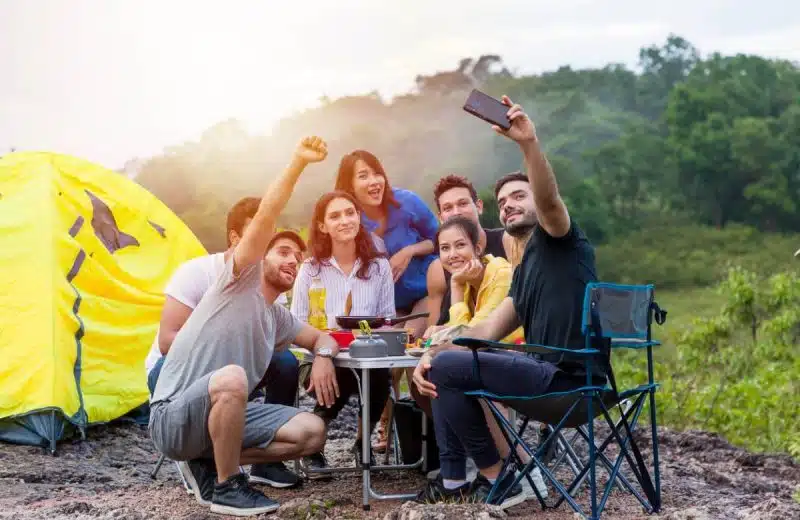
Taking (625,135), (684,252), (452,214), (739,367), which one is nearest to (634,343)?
(452,214)

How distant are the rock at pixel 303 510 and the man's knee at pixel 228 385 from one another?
40cm

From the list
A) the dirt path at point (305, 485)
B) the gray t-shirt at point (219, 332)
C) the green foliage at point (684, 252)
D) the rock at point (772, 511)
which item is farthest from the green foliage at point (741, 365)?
the green foliage at point (684, 252)

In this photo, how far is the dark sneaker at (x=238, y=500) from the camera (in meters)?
3.73

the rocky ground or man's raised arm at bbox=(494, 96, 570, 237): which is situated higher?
man's raised arm at bbox=(494, 96, 570, 237)

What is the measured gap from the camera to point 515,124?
334 cm

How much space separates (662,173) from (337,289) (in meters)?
27.3

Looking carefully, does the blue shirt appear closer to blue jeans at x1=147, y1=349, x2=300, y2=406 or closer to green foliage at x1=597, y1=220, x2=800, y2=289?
blue jeans at x1=147, y1=349, x2=300, y2=406

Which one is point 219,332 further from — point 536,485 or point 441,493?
point 536,485

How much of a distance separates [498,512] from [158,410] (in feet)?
4.09

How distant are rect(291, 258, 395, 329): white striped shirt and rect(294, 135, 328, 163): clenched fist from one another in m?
1.08

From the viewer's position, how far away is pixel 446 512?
11.1ft

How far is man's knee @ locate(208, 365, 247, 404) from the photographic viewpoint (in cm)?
367

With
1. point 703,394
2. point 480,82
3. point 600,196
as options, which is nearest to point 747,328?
point 703,394

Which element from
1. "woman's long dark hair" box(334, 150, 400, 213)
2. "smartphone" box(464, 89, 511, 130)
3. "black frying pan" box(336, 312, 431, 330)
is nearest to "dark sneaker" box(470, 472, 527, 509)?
"black frying pan" box(336, 312, 431, 330)
